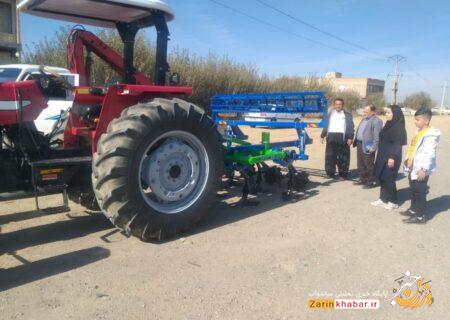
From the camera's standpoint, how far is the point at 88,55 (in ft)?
17.7

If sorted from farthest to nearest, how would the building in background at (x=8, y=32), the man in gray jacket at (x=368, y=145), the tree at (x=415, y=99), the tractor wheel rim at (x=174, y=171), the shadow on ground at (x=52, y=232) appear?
the tree at (x=415, y=99)
the building in background at (x=8, y=32)
the man in gray jacket at (x=368, y=145)
the tractor wheel rim at (x=174, y=171)
the shadow on ground at (x=52, y=232)

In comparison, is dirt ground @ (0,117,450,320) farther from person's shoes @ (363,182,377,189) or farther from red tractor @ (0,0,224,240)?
person's shoes @ (363,182,377,189)

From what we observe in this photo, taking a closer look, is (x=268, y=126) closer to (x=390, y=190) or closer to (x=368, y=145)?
(x=368, y=145)

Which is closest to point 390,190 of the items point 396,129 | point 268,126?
Result: point 396,129

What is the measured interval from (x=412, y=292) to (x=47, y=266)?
10.5 ft

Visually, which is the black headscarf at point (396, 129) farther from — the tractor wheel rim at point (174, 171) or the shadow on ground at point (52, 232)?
the shadow on ground at point (52, 232)

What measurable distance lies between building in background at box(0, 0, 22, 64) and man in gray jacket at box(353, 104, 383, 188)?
15637mm

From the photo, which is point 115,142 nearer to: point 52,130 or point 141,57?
point 52,130

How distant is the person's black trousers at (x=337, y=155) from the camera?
8031mm

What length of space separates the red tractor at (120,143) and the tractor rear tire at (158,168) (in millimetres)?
10

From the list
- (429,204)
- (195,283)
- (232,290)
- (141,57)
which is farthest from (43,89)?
(141,57)

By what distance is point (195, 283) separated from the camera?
11.2 feet

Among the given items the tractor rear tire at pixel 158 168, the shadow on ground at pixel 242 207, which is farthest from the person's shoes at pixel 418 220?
the tractor rear tire at pixel 158 168

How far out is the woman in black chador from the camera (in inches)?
233
